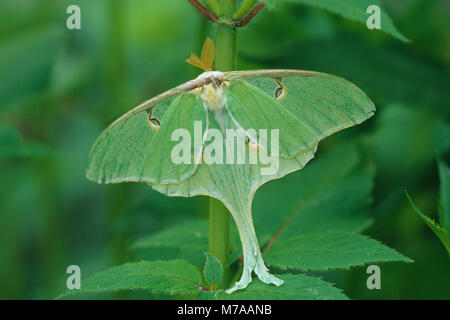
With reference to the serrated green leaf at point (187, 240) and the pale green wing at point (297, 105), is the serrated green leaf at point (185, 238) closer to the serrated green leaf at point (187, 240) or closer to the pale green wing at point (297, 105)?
the serrated green leaf at point (187, 240)

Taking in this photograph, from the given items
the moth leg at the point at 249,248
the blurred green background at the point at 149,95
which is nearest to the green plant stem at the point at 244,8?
the moth leg at the point at 249,248

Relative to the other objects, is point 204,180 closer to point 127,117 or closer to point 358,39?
point 127,117

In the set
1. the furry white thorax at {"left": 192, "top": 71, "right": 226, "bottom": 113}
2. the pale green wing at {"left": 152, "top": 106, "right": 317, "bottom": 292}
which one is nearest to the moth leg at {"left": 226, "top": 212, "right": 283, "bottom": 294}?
the pale green wing at {"left": 152, "top": 106, "right": 317, "bottom": 292}

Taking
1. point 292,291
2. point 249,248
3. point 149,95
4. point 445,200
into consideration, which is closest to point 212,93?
point 249,248

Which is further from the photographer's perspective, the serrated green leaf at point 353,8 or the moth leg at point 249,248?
the serrated green leaf at point 353,8

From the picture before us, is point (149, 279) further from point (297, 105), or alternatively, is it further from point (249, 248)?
point (297, 105)

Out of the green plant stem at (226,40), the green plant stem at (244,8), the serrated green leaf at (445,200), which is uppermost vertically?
the green plant stem at (244,8)

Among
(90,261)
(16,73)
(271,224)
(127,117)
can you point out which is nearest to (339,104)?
(127,117)
